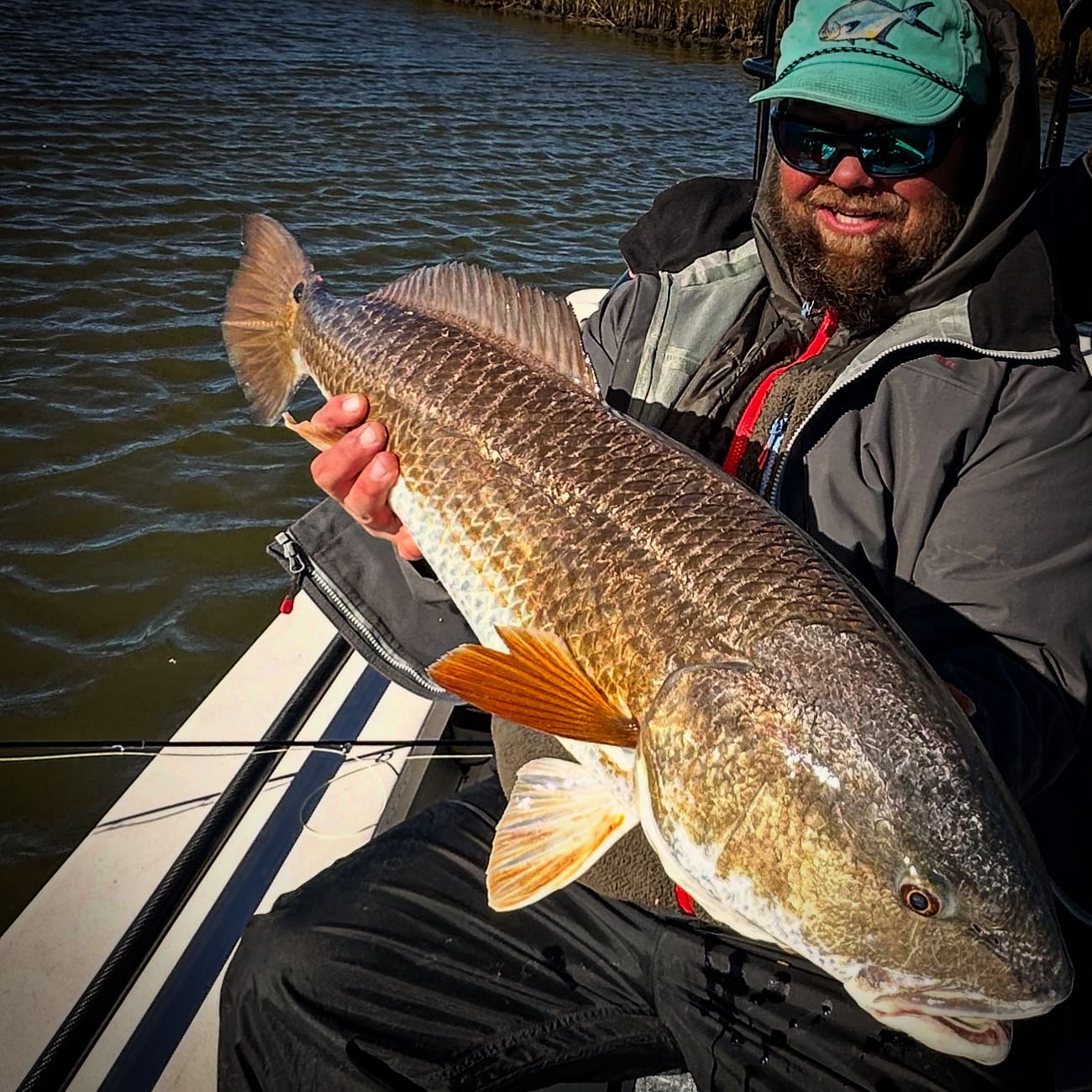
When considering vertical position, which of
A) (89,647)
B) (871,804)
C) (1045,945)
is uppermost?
(871,804)

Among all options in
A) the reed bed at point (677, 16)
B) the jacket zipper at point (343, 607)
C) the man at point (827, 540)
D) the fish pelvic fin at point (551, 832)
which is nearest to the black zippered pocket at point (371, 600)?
the jacket zipper at point (343, 607)

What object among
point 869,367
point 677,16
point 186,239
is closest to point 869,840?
point 869,367

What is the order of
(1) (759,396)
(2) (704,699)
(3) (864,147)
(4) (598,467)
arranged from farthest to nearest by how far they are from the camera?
(1) (759,396) < (3) (864,147) < (4) (598,467) < (2) (704,699)

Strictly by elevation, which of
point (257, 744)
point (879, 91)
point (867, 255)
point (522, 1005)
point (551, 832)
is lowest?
point (257, 744)

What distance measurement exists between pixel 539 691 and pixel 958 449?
119 centimetres

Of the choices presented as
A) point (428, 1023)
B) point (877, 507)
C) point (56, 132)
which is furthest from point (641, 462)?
point (56, 132)

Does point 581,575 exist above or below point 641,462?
below

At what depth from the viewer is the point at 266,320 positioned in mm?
3031

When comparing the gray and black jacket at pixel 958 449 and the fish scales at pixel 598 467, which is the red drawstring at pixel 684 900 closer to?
the gray and black jacket at pixel 958 449

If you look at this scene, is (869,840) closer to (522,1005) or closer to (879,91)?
(522,1005)

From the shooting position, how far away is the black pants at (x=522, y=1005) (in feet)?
6.73

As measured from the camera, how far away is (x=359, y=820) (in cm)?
303

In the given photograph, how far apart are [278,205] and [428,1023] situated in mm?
9343

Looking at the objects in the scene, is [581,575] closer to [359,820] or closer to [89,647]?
[359,820]
